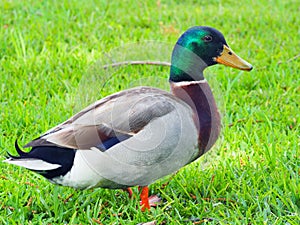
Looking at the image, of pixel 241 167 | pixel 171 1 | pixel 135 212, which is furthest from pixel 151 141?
pixel 171 1

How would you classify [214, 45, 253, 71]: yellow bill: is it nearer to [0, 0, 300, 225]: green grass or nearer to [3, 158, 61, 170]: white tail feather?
[0, 0, 300, 225]: green grass

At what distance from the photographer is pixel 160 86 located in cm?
354

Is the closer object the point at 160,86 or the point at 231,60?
the point at 231,60

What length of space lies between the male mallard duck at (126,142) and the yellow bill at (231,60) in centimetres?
30

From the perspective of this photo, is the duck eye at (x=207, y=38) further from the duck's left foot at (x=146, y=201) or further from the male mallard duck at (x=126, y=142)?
the duck's left foot at (x=146, y=201)

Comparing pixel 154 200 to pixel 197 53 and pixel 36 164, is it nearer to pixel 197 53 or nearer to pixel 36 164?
pixel 36 164

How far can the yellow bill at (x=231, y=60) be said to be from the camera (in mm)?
2965

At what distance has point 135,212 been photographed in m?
2.77

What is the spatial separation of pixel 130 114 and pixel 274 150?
37.6 inches

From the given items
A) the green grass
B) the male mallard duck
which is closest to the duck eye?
the male mallard duck

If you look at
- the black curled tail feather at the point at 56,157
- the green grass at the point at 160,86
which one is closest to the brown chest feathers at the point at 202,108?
the green grass at the point at 160,86

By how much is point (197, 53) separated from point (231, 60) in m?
0.18

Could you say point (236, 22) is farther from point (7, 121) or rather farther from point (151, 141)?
point (151, 141)

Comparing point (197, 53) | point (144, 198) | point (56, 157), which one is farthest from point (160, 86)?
point (56, 157)
